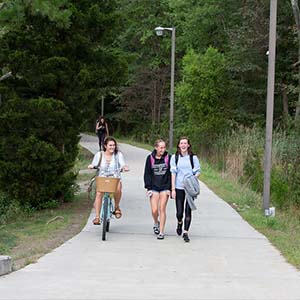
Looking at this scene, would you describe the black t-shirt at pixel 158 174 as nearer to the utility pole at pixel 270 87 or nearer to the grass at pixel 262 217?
the grass at pixel 262 217

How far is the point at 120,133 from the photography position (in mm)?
61656

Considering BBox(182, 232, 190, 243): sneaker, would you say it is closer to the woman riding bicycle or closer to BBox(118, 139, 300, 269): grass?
the woman riding bicycle

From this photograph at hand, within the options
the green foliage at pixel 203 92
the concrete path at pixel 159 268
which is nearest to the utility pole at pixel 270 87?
the concrete path at pixel 159 268

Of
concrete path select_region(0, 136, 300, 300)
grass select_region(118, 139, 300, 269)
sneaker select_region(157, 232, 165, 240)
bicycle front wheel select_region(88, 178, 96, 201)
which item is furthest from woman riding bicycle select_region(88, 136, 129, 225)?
grass select_region(118, 139, 300, 269)

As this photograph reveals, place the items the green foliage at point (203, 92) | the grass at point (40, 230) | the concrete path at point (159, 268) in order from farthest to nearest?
1. the green foliage at point (203, 92)
2. the grass at point (40, 230)
3. the concrete path at point (159, 268)

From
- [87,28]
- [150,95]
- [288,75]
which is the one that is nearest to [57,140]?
[87,28]

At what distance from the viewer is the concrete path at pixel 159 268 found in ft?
23.4

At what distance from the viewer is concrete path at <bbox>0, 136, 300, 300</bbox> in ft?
23.4

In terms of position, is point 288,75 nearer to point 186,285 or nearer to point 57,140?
point 57,140

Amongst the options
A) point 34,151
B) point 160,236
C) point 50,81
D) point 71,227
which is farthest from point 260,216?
point 50,81

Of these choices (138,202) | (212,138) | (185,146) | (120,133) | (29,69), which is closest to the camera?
(185,146)

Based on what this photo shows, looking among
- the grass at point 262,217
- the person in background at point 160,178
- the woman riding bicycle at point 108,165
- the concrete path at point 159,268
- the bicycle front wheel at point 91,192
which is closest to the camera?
the concrete path at point 159,268

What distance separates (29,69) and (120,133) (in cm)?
4730

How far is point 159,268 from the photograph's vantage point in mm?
8648
